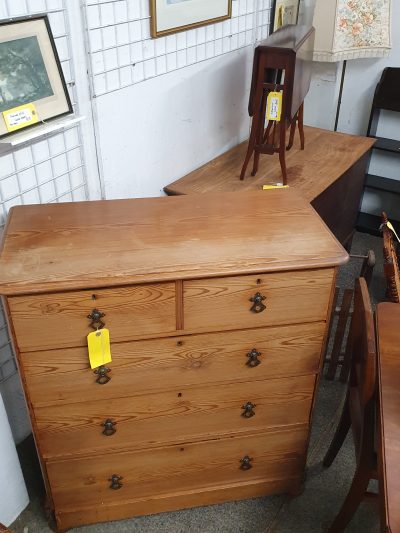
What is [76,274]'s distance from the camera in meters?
1.17

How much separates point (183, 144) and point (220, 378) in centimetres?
109

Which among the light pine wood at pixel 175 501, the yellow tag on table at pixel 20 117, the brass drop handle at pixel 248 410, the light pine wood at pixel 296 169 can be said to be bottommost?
the light pine wood at pixel 175 501

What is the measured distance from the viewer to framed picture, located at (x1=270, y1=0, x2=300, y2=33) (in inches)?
94.7

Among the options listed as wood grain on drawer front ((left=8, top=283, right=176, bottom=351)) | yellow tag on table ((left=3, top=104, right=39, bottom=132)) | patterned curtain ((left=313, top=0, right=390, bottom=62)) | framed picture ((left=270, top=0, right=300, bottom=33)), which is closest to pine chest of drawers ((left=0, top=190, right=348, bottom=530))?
wood grain on drawer front ((left=8, top=283, right=176, bottom=351))

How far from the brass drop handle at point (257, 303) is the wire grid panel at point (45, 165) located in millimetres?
765

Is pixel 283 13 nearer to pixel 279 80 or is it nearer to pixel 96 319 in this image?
pixel 279 80

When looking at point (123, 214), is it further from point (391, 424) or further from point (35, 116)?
point (391, 424)

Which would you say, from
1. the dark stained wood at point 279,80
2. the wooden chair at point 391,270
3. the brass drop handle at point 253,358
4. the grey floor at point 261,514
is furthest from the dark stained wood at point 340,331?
the brass drop handle at point 253,358

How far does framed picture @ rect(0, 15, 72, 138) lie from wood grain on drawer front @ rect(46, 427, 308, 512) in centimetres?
100

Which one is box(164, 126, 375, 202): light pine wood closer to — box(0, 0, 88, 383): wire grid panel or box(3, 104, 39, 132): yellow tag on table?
box(0, 0, 88, 383): wire grid panel

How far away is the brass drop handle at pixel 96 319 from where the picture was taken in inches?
47.8

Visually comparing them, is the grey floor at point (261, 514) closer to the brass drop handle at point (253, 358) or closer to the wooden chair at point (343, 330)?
the wooden chair at point (343, 330)

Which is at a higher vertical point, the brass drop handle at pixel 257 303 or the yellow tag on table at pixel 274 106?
the yellow tag on table at pixel 274 106

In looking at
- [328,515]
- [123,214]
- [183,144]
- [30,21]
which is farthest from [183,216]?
[328,515]
